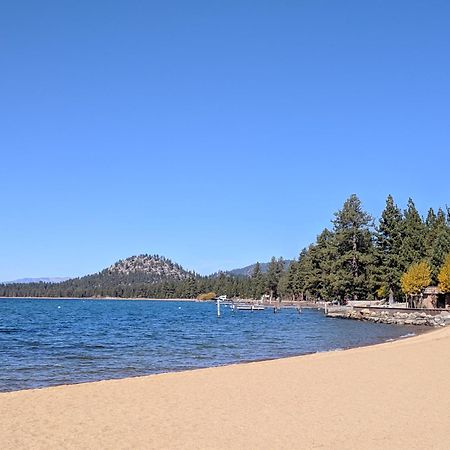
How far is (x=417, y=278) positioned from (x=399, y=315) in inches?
348

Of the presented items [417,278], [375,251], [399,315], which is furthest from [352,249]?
[399,315]

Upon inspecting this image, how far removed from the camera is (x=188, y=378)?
56.0ft

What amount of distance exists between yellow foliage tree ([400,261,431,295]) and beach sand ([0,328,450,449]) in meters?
53.1

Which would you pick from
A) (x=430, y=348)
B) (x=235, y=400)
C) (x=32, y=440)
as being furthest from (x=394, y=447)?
(x=430, y=348)

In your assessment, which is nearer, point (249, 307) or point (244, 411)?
point (244, 411)

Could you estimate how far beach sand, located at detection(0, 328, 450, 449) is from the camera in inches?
367

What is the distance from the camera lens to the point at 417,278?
68.8 meters

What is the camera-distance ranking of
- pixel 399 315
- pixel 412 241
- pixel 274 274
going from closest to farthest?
1. pixel 399 315
2. pixel 412 241
3. pixel 274 274

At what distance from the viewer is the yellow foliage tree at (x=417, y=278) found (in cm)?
6875

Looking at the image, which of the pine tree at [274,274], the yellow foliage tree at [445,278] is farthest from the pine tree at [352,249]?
the pine tree at [274,274]

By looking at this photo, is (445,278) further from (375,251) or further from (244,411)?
(244,411)

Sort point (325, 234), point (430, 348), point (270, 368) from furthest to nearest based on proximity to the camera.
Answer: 1. point (325, 234)
2. point (430, 348)
3. point (270, 368)

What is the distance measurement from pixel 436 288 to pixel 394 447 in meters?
69.1

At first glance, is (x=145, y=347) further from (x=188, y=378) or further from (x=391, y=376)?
(x=391, y=376)
